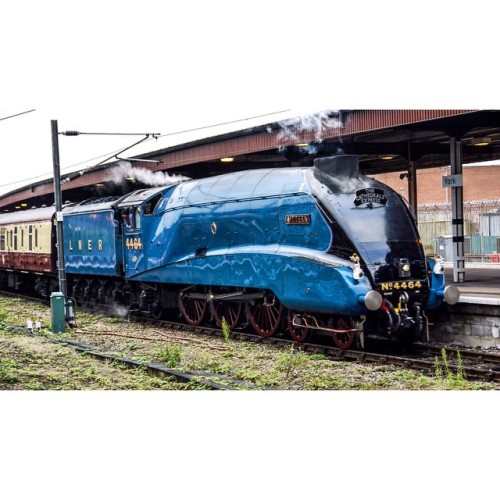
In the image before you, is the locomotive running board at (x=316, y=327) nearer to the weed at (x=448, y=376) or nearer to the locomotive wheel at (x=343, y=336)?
the locomotive wheel at (x=343, y=336)

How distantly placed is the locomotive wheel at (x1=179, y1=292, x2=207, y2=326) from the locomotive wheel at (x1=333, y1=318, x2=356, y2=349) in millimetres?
3084

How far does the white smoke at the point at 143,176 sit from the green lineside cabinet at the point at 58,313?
2.77m

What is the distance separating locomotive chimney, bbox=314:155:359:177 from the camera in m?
10.9

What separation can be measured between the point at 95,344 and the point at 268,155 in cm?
392

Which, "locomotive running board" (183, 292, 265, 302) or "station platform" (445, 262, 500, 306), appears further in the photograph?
"locomotive running board" (183, 292, 265, 302)

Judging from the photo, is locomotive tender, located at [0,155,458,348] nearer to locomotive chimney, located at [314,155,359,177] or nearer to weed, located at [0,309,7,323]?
locomotive chimney, located at [314,155,359,177]

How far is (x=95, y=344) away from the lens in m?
11.9

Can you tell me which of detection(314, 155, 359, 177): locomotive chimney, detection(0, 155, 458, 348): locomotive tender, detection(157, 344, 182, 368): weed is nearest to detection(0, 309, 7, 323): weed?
detection(0, 155, 458, 348): locomotive tender

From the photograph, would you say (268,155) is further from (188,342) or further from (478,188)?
(478,188)

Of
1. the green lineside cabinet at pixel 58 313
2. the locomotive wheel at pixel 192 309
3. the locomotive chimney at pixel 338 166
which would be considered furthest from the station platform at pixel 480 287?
the green lineside cabinet at pixel 58 313

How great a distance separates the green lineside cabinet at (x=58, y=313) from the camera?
41.9 feet

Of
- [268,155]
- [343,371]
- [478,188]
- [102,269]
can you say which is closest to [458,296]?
[343,371]

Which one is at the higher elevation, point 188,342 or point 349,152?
point 349,152
